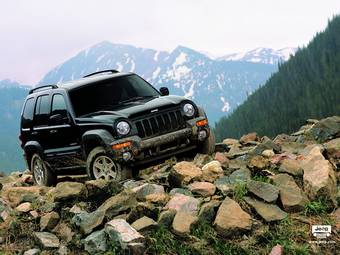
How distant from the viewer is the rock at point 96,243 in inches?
281

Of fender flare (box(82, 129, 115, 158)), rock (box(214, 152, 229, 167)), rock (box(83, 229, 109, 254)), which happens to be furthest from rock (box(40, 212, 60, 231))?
rock (box(214, 152, 229, 167))

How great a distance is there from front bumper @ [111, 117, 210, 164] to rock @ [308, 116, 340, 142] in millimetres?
2676

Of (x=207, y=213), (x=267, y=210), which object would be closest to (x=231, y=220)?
(x=207, y=213)

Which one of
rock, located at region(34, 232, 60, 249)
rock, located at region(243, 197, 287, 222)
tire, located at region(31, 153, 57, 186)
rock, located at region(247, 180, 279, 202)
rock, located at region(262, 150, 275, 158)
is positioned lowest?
tire, located at region(31, 153, 57, 186)

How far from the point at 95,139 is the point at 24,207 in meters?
2.36

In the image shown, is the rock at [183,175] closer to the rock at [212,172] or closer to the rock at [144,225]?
the rock at [212,172]

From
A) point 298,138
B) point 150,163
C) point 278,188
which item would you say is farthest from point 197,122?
point 278,188

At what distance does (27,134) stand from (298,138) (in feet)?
23.0

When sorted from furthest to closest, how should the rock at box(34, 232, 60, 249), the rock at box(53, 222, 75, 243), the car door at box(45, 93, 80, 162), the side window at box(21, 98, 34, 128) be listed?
the side window at box(21, 98, 34, 128) → the car door at box(45, 93, 80, 162) → the rock at box(53, 222, 75, 243) → the rock at box(34, 232, 60, 249)

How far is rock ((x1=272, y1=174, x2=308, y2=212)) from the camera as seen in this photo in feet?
24.4

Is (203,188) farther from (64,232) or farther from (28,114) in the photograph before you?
(28,114)

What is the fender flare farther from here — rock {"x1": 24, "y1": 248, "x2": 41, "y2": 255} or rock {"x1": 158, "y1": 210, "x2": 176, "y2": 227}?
rock {"x1": 158, "y1": 210, "x2": 176, "y2": 227}

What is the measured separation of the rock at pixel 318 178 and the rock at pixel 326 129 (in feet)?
11.2

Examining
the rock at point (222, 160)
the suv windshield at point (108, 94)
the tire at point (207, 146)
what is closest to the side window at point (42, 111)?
the suv windshield at point (108, 94)
